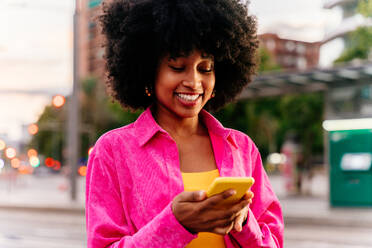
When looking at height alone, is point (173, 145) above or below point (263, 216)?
above

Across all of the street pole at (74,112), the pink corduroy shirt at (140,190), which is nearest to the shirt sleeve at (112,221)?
the pink corduroy shirt at (140,190)

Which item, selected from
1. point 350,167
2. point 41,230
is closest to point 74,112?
point 41,230

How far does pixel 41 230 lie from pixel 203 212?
9859 millimetres

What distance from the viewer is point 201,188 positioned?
4.83 feet

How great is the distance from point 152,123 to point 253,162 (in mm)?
365

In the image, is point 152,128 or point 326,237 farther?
point 326,237

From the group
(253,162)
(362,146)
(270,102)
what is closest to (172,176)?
(253,162)

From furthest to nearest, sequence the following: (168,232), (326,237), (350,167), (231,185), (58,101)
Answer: (58,101)
(350,167)
(326,237)
(168,232)
(231,185)

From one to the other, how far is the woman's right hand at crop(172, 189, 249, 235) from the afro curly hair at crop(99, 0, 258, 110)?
47 cm

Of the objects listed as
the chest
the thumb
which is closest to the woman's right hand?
the thumb

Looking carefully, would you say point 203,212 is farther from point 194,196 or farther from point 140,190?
point 140,190

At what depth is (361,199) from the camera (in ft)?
39.3

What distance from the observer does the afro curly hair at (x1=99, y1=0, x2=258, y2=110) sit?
1531 mm

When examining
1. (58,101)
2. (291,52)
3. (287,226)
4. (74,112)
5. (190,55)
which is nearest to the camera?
(190,55)
